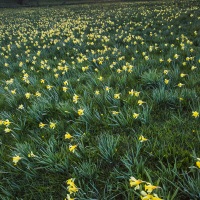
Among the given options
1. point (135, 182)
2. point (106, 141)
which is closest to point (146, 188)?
point (135, 182)

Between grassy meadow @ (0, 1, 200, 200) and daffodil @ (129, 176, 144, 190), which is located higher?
daffodil @ (129, 176, 144, 190)

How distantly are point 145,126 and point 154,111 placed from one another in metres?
0.50

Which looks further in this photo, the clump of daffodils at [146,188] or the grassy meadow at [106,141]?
the grassy meadow at [106,141]

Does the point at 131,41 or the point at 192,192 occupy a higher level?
the point at 131,41

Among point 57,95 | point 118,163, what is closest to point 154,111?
point 118,163

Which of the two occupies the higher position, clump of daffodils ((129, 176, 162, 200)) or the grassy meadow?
A: clump of daffodils ((129, 176, 162, 200))

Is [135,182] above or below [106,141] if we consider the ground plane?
above

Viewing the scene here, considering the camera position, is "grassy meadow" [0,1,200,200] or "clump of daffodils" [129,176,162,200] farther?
"grassy meadow" [0,1,200,200]

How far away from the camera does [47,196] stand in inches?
85.3

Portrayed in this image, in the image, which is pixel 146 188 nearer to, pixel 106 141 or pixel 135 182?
pixel 135 182

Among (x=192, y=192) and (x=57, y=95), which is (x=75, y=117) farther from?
(x=192, y=192)

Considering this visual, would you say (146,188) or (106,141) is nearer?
(146,188)

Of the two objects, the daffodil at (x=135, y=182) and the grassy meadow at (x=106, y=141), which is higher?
the daffodil at (x=135, y=182)

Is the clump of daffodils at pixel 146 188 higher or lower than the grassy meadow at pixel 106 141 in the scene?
higher
